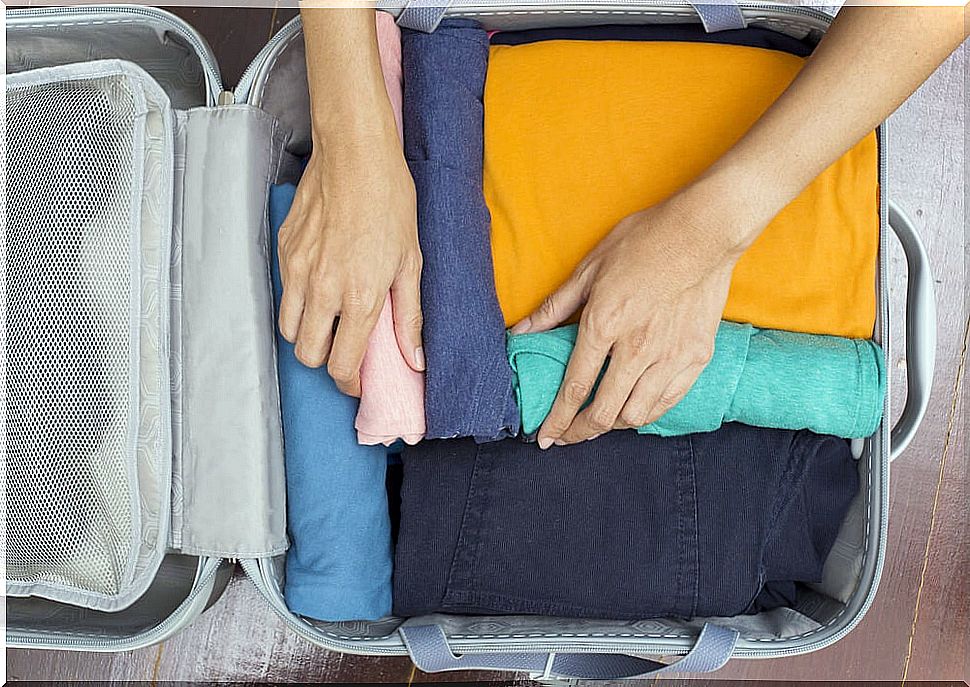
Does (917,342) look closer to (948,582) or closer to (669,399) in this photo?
(669,399)

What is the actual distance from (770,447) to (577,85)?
14.7 inches

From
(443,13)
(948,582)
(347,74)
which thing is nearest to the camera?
(347,74)

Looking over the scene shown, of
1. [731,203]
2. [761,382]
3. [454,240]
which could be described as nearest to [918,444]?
[761,382]

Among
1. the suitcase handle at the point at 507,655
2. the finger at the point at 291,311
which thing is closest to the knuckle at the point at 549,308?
the finger at the point at 291,311

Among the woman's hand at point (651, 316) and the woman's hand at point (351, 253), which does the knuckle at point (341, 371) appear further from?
the woman's hand at point (651, 316)

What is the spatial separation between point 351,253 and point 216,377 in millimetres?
197

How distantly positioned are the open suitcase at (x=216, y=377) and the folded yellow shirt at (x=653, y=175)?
42 millimetres

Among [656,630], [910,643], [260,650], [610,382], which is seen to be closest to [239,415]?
[610,382]

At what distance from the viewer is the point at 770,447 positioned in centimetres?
74

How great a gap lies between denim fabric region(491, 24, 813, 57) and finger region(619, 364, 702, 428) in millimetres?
334

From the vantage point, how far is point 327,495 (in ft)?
2.45

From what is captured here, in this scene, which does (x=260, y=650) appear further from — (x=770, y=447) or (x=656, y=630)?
(x=770, y=447)

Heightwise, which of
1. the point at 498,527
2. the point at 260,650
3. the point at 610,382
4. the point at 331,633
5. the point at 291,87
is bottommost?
the point at 260,650

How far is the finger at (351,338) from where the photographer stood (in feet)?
2.12
